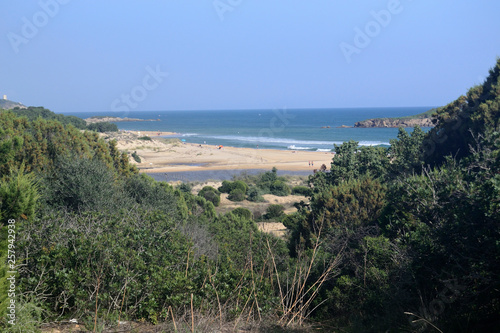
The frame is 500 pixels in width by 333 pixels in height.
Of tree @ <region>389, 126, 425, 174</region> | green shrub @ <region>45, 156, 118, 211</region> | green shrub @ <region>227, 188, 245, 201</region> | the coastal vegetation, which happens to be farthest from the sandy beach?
the coastal vegetation

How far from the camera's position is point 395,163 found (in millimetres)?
22953

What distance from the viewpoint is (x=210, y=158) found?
187 ft

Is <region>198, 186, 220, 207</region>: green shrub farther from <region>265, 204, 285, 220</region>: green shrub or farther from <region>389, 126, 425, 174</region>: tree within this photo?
<region>389, 126, 425, 174</region>: tree

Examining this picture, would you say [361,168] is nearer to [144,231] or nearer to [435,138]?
[435,138]

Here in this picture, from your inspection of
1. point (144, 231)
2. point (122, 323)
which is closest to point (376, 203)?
point (144, 231)

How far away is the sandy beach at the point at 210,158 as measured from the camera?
50106 millimetres

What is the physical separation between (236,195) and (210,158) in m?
26.8

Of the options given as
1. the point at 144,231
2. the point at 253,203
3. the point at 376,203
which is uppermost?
the point at 144,231

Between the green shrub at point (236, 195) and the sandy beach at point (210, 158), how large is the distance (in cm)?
1746

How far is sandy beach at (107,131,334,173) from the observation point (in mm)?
50106

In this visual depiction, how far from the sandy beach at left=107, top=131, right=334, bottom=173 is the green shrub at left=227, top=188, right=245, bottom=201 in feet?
57.3

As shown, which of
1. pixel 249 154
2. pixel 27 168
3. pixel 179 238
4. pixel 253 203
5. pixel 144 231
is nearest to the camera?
pixel 144 231

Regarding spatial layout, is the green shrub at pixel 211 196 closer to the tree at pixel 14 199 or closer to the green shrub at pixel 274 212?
the green shrub at pixel 274 212

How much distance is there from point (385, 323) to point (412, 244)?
191 cm
